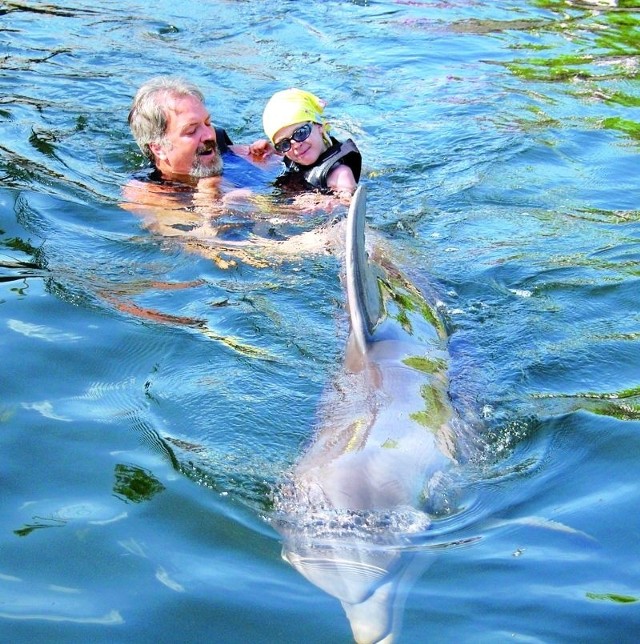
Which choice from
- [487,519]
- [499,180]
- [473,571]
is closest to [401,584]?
[473,571]

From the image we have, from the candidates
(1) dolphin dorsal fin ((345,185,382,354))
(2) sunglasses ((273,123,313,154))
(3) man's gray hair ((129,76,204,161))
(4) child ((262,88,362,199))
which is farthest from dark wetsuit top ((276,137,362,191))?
(1) dolphin dorsal fin ((345,185,382,354))

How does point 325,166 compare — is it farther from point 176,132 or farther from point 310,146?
point 176,132

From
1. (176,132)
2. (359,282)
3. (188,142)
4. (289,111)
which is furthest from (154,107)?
(359,282)

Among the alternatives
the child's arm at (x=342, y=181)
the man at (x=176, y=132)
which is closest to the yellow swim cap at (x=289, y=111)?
the child's arm at (x=342, y=181)

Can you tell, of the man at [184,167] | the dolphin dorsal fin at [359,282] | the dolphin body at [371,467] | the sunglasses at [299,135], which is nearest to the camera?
the dolphin body at [371,467]

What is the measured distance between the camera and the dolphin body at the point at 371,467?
3160 millimetres

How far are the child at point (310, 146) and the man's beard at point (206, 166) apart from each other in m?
0.47

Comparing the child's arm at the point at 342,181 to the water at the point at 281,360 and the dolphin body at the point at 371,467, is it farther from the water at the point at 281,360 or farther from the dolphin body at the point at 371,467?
the dolphin body at the point at 371,467

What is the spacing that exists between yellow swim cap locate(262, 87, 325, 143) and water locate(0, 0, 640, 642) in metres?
0.85

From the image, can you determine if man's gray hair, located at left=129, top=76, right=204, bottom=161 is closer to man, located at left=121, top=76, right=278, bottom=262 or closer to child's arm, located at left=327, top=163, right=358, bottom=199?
man, located at left=121, top=76, right=278, bottom=262

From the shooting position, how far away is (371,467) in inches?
140

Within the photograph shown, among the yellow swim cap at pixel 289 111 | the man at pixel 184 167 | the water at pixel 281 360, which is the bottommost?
the water at pixel 281 360

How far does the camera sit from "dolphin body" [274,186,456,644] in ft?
10.4

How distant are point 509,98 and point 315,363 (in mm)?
6005
